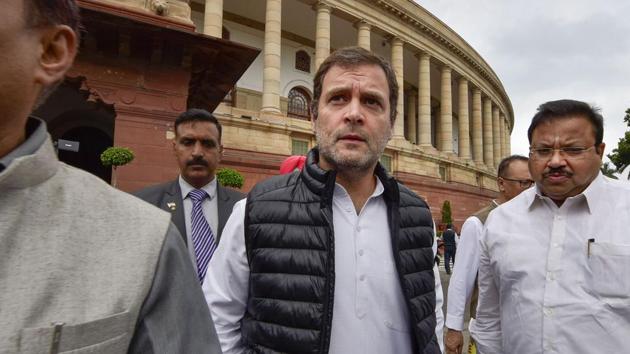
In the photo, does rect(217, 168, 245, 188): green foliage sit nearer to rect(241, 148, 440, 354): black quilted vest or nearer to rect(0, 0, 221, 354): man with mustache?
rect(241, 148, 440, 354): black quilted vest

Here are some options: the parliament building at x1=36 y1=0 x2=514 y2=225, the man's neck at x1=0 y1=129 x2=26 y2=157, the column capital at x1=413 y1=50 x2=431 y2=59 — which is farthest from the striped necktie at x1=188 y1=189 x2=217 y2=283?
the column capital at x1=413 y1=50 x2=431 y2=59

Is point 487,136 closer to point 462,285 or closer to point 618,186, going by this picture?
point 462,285

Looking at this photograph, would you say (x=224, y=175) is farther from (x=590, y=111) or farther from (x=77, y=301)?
(x=77, y=301)

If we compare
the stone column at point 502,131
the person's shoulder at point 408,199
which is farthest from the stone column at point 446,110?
the person's shoulder at point 408,199

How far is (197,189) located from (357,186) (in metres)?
1.89

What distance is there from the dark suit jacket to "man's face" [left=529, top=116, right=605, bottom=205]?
7.76 feet

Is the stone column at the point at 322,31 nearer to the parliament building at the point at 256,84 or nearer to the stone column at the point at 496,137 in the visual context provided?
the parliament building at the point at 256,84

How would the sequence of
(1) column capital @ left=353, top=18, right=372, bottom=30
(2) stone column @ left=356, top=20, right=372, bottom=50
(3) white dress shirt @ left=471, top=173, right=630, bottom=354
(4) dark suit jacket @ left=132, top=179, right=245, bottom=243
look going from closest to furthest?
(3) white dress shirt @ left=471, top=173, right=630, bottom=354 → (4) dark suit jacket @ left=132, top=179, right=245, bottom=243 → (2) stone column @ left=356, top=20, right=372, bottom=50 → (1) column capital @ left=353, top=18, right=372, bottom=30

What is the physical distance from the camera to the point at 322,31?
22.0 meters

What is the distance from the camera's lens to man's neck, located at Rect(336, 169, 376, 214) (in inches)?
75.6

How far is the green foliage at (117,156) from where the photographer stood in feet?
22.4

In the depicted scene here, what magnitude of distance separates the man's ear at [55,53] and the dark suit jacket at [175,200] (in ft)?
7.48

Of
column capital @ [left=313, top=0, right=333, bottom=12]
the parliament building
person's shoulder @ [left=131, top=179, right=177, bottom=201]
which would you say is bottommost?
person's shoulder @ [left=131, top=179, right=177, bottom=201]

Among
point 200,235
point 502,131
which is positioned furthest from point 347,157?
point 502,131
